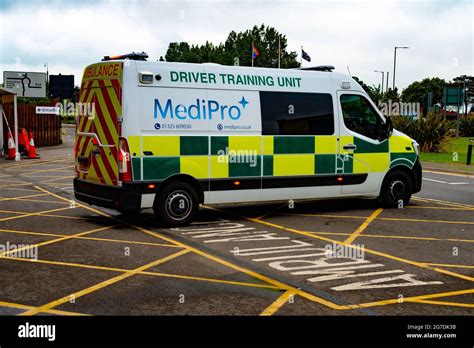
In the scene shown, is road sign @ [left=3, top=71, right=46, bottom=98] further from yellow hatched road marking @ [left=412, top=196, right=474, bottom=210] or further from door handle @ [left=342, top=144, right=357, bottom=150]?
door handle @ [left=342, top=144, right=357, bottom=150]

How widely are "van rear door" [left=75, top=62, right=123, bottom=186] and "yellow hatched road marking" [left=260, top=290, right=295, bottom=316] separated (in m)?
4.06

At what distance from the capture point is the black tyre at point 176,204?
9.26 m

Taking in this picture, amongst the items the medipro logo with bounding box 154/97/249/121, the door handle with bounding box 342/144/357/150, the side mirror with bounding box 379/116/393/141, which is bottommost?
the door handle with bounding box 342/144/357/150

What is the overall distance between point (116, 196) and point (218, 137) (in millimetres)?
1849

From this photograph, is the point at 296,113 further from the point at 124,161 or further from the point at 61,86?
the point at 61,86

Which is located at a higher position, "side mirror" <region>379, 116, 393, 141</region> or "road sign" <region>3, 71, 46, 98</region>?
"road sign" <region>3, 71, 46, 98</region>

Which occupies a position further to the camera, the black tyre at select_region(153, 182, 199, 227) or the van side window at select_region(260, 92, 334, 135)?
the van side window at select_region(260, 92, 334, 135)

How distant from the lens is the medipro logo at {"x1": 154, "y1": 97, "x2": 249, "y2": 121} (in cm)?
913

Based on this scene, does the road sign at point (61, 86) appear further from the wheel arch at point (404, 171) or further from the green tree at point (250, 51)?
the green tree at point (250, 51)

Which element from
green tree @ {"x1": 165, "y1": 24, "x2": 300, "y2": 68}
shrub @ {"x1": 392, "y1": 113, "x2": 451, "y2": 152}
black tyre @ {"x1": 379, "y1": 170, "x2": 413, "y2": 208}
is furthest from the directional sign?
green tree @ {"x1": 165, "y1": 24, "x2": 300, "y2": 68}

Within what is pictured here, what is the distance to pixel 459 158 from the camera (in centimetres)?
2523

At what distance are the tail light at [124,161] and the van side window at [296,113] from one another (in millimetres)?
2352

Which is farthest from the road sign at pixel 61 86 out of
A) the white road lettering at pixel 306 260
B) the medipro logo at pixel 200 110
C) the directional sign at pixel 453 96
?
the white road lettering at pixel 306 260
